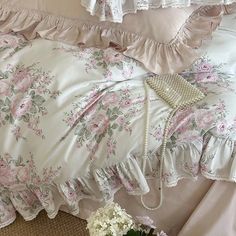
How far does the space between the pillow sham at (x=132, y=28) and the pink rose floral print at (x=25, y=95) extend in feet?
0.53

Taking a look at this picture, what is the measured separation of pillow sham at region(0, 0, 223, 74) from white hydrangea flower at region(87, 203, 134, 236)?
0.44 metres

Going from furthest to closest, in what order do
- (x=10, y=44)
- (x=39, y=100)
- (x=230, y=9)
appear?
(x=230, y=9) < (x=10, y=44) < (x=39, y=100)

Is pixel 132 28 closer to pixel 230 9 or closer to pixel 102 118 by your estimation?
pixel 102 118

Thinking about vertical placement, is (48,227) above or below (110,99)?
below

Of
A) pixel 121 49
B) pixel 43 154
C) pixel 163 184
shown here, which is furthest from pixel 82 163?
pixel 121 49

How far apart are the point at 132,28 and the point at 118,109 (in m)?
0.26

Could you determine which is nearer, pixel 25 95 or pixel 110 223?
pixel 110 223

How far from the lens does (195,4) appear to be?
1.45 meters

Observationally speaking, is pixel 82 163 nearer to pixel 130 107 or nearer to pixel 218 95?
pixel 130 107

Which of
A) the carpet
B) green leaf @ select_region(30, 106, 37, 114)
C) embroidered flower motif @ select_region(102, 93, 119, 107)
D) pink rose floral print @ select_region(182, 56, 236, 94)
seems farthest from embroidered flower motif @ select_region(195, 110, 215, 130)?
the carpet

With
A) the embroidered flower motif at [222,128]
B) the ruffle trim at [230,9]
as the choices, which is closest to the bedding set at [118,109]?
the embroidered flower motif at [222,128]

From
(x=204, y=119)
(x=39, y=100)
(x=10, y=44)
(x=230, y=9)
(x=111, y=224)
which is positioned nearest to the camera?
(x=111, y=224)

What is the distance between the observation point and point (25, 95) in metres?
1.38

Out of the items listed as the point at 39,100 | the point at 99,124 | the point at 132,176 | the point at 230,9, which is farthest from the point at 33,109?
the point at 230,9
